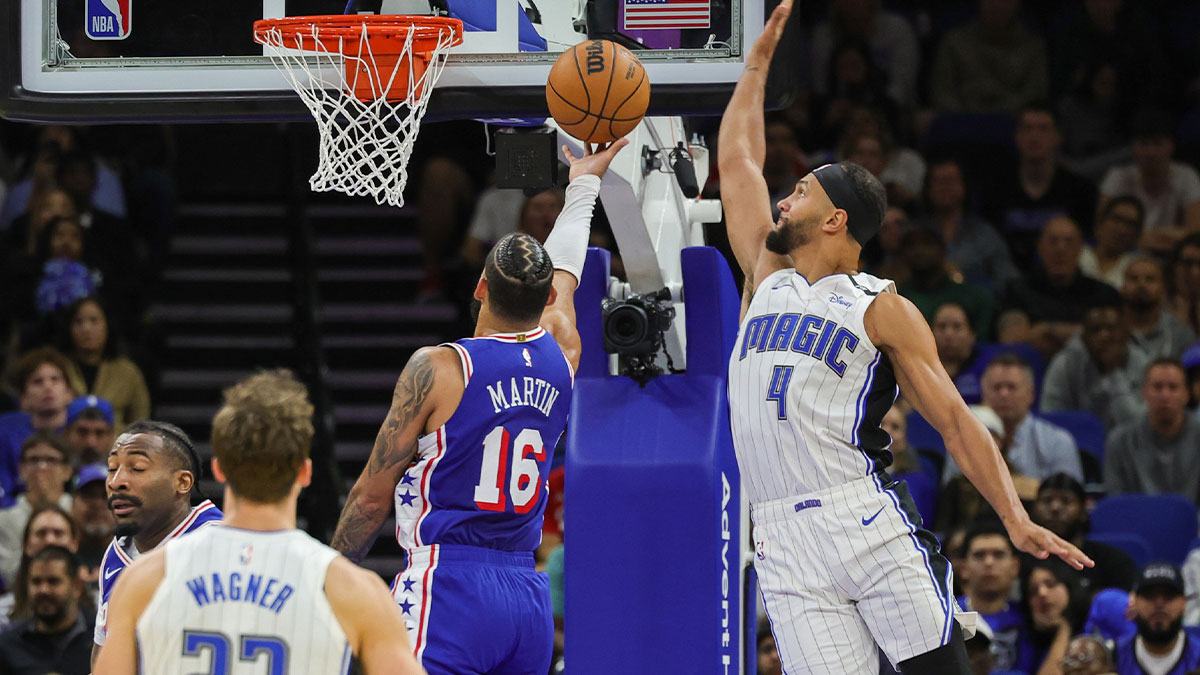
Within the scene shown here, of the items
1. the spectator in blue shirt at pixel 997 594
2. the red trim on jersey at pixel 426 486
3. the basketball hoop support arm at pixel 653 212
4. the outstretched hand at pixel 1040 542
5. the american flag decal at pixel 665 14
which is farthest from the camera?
the spectator in blue shirt at pixel 997 594

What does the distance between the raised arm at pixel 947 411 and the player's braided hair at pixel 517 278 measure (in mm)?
1028

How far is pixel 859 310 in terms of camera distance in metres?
5.00

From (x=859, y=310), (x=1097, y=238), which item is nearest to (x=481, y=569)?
(x=859, y=310)

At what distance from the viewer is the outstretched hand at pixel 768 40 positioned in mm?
5469

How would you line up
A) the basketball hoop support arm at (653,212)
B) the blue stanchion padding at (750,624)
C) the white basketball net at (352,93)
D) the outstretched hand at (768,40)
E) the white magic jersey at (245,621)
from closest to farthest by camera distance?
the white magic jersey at (245,621), the outstretched hand at (768,40), the white basketball net at (352,93), the basketball hoop support arm at (653,212), the blue stanchion padding at (750,624)

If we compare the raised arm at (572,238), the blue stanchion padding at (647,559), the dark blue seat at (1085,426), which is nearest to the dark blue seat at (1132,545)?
the dark blue seat at (1085,426)

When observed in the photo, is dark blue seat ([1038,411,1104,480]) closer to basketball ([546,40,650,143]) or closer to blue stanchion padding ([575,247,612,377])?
blue stanchion padding ([575,247,612,377])

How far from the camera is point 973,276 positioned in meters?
11.5

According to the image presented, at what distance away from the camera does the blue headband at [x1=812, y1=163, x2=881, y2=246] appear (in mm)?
5137

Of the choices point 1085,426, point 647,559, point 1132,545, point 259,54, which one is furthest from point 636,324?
point 1085,426

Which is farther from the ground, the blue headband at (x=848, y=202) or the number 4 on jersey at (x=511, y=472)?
the blue headband at (x=848, y=202)

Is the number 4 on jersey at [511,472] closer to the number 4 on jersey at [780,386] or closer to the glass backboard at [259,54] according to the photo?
the number 4 on jersey at [780,386]

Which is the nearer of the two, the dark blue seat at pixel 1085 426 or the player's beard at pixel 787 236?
the player's beard at pixel 787 236

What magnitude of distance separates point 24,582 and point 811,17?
8121 mm
